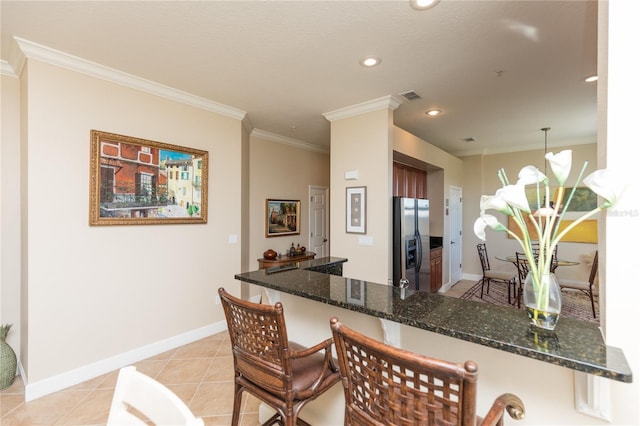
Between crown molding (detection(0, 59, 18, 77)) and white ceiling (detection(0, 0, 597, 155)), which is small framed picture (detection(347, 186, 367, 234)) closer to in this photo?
white ceiling (detection(0, 0, 597, 155))

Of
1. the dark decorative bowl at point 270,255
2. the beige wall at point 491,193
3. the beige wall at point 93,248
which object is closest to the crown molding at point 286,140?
the beige wall at point 93,248

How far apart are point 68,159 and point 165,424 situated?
2.60m

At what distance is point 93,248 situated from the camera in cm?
262

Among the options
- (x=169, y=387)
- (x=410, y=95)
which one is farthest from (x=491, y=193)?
(x=169, y=387)

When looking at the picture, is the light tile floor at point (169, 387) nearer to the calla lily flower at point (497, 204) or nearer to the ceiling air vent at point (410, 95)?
the calla lily flower at point (497, 204)

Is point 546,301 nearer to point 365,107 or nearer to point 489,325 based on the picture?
point 489,325

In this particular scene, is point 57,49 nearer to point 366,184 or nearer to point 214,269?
point 214,269

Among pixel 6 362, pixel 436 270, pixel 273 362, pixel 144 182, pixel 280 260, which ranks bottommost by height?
pixel 6 362

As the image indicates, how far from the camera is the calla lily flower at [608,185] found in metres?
0.87

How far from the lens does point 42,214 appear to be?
2348 millimetres

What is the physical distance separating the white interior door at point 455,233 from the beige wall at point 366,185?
2947 mm

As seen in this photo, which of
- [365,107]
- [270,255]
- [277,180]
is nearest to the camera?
[365,107]

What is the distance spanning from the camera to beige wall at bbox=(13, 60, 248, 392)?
7.67ft

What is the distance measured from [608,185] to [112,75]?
357 centimetres
